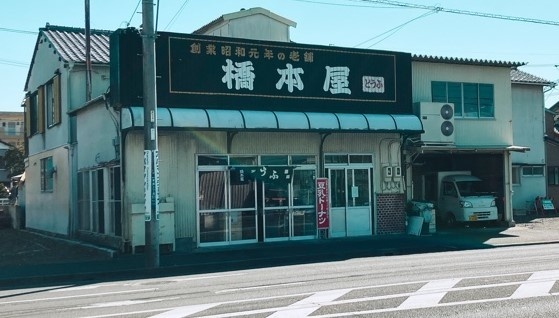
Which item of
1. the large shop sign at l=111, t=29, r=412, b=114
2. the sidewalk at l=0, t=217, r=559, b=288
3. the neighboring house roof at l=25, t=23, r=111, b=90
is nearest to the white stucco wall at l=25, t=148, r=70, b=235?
the sidewalk at l=0, t=217, r=559, b=288

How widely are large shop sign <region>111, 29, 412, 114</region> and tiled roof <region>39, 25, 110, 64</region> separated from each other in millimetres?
6461

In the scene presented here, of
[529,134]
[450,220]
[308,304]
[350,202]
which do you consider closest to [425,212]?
[350,202]

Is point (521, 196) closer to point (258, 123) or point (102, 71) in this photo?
point (258, 123)

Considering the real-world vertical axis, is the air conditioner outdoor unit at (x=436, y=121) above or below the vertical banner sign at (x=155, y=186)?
above

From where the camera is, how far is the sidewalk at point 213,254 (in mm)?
15570

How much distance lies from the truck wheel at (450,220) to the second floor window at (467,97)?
4.18 meters

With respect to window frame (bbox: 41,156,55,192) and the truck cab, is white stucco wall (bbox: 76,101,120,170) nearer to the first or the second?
window frame (bbox: 41,156,55,192)

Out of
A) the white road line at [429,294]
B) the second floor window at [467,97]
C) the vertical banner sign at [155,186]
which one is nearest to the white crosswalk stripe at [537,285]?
the white road line at [429,294]

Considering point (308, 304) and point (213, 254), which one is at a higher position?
point (308, 304)

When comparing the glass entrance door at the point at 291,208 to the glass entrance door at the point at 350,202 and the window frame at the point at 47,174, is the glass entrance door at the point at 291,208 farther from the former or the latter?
the window frame at the point at 47,174

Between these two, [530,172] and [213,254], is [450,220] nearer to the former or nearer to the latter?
[530,172]

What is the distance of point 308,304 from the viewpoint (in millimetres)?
9812

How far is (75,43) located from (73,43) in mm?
82

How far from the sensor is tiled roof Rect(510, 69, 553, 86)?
108 feet
